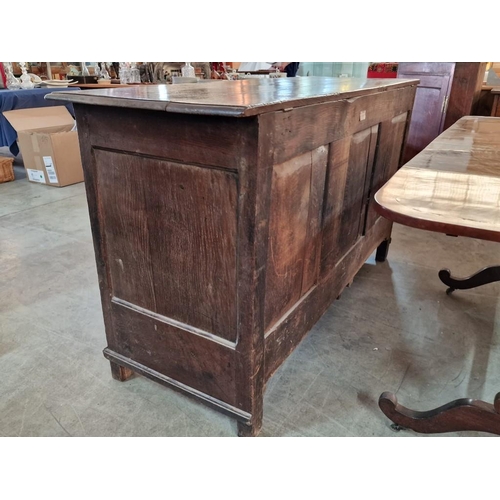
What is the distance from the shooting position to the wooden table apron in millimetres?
967

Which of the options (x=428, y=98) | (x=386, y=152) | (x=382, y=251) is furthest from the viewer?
(x=428, y=98)

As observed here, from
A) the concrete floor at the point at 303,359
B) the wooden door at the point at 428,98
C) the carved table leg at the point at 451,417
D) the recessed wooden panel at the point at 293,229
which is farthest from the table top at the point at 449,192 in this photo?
the wooden door at the point at 428,98

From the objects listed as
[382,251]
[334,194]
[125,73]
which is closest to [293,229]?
[334,194]

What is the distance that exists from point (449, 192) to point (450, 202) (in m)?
0.08

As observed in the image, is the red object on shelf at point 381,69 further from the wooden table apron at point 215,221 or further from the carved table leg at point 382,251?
the wooden table apron at point 215,221

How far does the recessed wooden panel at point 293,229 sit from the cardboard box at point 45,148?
2997 mm

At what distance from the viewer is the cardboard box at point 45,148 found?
3662 millimetres

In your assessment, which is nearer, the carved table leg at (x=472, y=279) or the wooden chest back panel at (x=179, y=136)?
the wooden chest back panel at (x=179, y=136)

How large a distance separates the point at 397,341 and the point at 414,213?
3.23 ft

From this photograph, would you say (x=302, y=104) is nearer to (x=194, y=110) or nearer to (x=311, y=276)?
(x=194, y=110)

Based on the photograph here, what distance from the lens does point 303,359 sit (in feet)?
5.36

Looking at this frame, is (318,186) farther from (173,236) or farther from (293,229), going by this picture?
(173,236)

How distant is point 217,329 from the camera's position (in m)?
1.17

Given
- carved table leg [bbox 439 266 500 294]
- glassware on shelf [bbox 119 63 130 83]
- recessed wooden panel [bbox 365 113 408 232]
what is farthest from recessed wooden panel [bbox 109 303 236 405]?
glassware on shelf [bbox 119 63 130 83]
